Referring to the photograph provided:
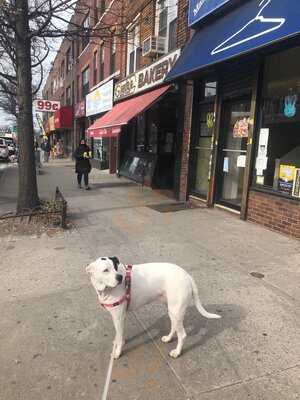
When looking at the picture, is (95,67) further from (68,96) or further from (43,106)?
(68,96)

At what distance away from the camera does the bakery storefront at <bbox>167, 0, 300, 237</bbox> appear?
6.48 meters

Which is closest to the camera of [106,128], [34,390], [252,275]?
[34,390]

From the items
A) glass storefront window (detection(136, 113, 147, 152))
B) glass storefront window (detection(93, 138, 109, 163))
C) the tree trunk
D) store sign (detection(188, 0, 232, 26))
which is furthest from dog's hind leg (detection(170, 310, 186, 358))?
glass storefront window (detection(93, 138, 109, 163))

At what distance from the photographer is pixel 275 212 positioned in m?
7.02

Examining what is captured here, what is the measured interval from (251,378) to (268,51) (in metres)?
5.89

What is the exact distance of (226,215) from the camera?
27.7ft

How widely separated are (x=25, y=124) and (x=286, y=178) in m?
5.10

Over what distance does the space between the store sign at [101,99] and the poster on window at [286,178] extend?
11.1 metres

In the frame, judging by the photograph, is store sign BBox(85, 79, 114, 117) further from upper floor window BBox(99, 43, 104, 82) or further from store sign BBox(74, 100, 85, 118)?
store sign BBox(74, 100, 85, 118)

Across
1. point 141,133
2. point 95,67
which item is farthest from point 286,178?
point 95,67

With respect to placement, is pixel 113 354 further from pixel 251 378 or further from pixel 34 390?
pixel 251 378

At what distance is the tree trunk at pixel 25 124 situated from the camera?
798cm

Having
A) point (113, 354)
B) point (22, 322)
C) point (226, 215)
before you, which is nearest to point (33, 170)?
point (226, 215)

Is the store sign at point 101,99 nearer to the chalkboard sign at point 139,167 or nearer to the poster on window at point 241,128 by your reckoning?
the chalkboard sign at point 139,167
